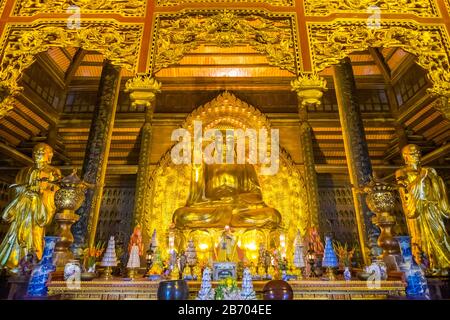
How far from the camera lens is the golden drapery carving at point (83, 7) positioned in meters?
4.66

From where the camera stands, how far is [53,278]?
325 centimetres

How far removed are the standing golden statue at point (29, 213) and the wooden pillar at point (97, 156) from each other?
20.8 inches

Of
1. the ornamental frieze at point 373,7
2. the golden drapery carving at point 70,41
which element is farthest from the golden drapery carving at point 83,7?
the ornamental frieze at point 373,7

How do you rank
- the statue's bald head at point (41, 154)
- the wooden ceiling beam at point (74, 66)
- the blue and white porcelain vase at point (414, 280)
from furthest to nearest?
the wooden ceiling beam at point (74, 66)
the statue's bald head at point (41, 154)
the blue and white porcelain vase at point (414, 280)

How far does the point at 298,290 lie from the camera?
10.7ft

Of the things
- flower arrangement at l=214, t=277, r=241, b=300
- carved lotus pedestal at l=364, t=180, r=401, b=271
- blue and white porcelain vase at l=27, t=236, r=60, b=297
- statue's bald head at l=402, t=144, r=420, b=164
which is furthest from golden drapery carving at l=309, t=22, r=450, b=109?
blue and white porcelain vase at l=27, t=236, r=60, b=297

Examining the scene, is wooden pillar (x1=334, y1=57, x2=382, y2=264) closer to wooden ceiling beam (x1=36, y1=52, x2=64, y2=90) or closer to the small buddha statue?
the small buddha statue

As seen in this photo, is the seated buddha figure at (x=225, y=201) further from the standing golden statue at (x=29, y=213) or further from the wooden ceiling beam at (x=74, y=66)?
the wooden ceiling beam at (x=74, y=66)

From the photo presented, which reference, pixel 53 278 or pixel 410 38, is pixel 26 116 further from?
pixel 410 38

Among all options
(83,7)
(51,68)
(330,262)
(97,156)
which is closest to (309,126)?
(330,262)

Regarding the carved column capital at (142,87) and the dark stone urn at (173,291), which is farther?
the carved column capital at (142,87)

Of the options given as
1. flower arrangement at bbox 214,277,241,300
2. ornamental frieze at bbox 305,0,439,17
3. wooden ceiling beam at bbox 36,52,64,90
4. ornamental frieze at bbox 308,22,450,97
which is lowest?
flower arrangement at bbox 214,277,241,300

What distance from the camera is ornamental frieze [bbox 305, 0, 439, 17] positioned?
463 cm

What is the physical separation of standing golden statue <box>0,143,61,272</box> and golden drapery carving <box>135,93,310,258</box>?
2865mm
